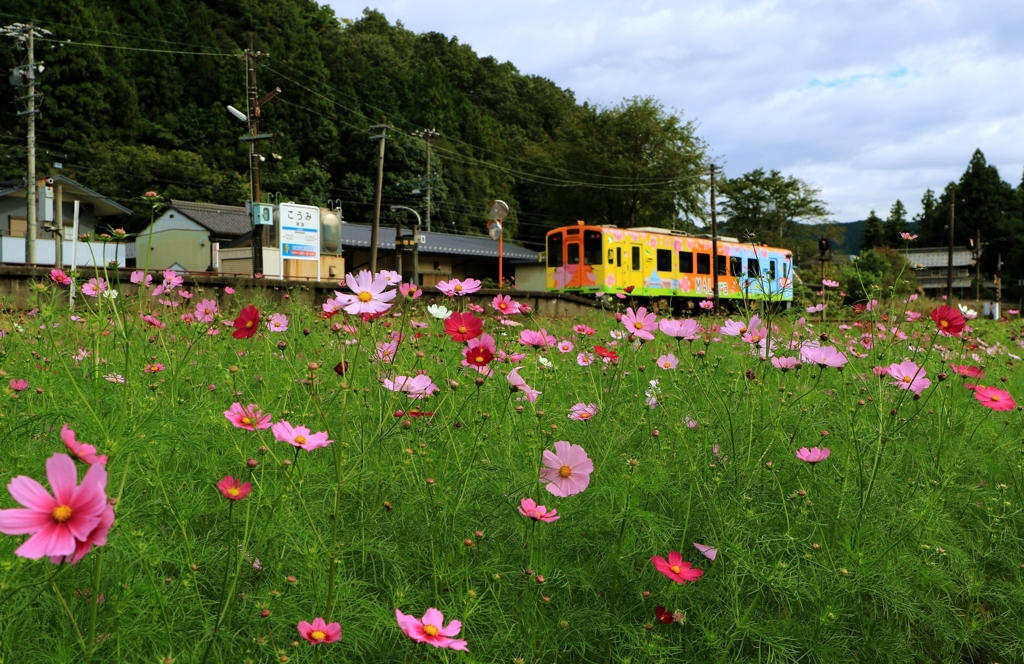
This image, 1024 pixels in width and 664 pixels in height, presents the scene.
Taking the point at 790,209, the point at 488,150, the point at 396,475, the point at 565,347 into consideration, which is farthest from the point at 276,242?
the point at 790,209

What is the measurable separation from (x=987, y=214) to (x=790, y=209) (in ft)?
64.6

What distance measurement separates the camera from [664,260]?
54.3ft

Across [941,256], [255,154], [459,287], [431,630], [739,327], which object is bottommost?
[431,630]

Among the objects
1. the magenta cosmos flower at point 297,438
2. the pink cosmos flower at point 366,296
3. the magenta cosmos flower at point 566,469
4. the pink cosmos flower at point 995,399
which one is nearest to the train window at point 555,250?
the pink cosmos flower at point 995,399

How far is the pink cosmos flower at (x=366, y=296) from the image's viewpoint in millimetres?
1284

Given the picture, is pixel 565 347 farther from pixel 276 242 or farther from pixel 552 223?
pixel 552 223

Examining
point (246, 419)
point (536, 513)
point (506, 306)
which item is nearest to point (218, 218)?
point (506, 306)

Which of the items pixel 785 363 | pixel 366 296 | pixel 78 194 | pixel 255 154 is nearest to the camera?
pixel 366 296

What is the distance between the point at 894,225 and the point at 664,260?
5360 centimetres

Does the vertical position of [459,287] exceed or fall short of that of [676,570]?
it exceeds it

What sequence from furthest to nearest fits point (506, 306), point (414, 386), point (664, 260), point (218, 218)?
point (218, 218) → point (664, 260) → point (506, 306) → point (414, 386)

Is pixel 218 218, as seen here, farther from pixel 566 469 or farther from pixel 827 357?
pixel 566 469

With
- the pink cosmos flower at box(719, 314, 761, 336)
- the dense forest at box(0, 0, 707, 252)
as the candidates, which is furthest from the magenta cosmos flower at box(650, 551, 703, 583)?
the dense forest at box(0, 0, 707, 252)

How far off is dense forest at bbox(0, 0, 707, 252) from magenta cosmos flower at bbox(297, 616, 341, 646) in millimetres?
28951
